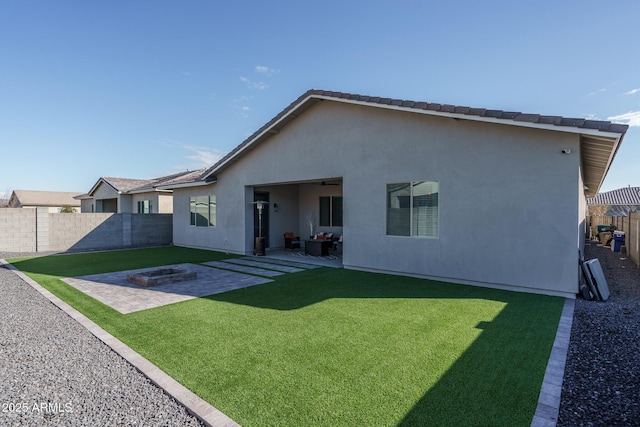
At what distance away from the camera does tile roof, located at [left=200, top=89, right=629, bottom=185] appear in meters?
6.41

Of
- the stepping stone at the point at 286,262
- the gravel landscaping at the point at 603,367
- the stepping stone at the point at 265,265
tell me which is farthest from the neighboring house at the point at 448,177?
the stepping stone at the point at 265,265

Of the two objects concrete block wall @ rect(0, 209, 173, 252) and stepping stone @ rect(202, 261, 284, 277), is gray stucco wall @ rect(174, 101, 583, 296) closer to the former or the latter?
stepping stone @ rect(202, 261, 284, 277)

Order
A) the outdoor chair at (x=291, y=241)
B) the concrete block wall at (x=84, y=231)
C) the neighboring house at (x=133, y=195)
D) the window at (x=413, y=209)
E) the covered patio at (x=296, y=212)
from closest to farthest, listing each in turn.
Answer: the window at (x=413, y=209), the covered patio at (x=296, y=212), the outdoor chair at (x=291, y=241), the concrete block wall at (x=84, y=231), the neighboring house at (x=133, y=195)

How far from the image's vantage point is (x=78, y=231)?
685 inches

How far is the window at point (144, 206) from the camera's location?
23.0 meters

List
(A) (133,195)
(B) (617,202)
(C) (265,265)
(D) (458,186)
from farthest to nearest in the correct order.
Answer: (B) (617,202) < (A) (133,195) < (C) (265,265) < (D) (458,186)

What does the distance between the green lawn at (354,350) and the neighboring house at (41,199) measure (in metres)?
55.3

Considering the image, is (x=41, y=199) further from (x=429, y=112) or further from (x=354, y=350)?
(x=354, y=350)

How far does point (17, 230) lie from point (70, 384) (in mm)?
17432

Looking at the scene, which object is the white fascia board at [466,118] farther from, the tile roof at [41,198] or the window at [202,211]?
the tile roof at [41,198]

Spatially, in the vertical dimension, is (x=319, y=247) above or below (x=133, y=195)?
below

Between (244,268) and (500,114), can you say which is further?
(244,268)

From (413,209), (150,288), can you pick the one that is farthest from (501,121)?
(150,288)

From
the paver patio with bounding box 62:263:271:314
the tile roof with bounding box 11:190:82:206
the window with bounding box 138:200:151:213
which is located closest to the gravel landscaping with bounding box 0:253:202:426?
the paver patio with bounding box 62:263:271:314
